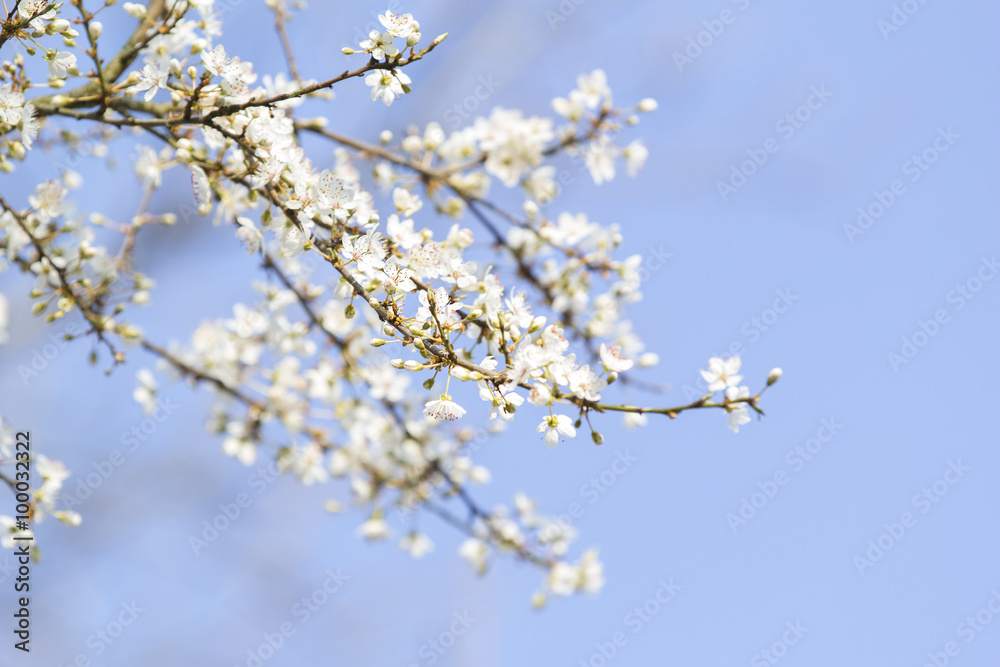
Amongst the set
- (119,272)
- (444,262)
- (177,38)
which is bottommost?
(444,262)

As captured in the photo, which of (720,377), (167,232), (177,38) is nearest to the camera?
(720,377)

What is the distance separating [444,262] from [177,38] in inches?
47.8

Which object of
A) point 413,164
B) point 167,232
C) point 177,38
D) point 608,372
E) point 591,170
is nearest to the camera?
point 608,372

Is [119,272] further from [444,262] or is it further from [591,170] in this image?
[591,170]

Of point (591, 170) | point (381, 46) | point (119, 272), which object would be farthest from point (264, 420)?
point (381, 46)

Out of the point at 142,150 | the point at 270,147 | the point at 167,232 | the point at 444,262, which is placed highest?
the point at 167,232

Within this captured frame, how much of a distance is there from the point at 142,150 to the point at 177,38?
912 millimetres

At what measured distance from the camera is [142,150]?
125 inches

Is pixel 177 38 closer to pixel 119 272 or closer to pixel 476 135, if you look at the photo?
pixel 119 272

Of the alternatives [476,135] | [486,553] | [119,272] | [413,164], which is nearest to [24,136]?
[119,272]

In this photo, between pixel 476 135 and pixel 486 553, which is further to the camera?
pixel 486 553

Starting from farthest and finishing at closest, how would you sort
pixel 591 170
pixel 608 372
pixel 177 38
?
pixel 591 170 → pixel 177 38 → pixel 608 372

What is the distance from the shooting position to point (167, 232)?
447 centimetres

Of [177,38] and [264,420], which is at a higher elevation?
[177,38]
